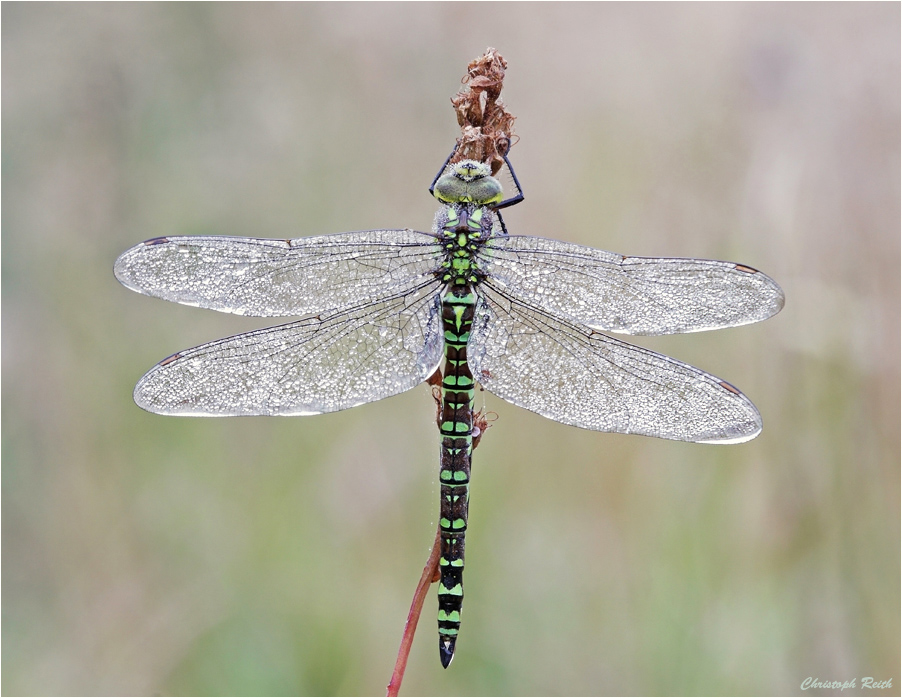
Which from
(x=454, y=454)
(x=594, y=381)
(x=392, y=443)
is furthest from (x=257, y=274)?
(x=392, y=443)

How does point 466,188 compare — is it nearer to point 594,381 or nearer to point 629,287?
point 629,287

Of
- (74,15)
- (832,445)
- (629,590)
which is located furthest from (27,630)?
(832,445)

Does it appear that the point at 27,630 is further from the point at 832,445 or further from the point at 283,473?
the point at 832,445

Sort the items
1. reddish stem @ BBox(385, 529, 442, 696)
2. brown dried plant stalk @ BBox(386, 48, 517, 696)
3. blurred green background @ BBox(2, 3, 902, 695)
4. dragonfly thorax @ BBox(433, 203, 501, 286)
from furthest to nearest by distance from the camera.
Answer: blurred green background @ BBox(2, 3, 902, 695), dragonfly thorax @ BBox(433, 203, 501, 286), brown dried plant stalk @ BBox(386, 48, 517, 696), reddish stem @ BBox(385, 529, 442, 696)

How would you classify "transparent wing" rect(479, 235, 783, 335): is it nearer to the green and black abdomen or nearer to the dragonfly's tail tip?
the green and black abdomen
